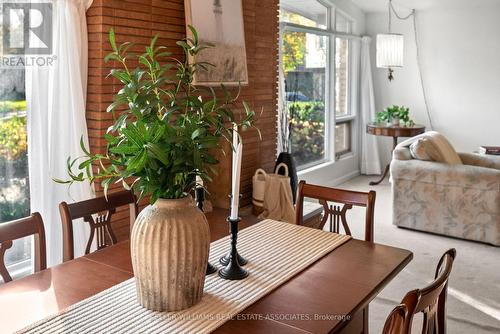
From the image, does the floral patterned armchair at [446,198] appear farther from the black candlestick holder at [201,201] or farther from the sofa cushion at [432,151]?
the black candlestick holder at [201,201]

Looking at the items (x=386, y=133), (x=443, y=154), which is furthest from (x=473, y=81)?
(x=443, y=154)

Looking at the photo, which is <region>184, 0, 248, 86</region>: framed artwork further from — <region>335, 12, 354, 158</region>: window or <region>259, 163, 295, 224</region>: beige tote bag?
<region>335, 12, 354, 158</region>: window

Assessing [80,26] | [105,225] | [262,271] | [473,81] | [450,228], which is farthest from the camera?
[473,81]

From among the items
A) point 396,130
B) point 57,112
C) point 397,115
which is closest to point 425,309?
point 57,112

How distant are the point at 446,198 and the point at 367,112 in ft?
9.83

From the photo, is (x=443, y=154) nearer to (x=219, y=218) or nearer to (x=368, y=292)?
(x=219, y=218)

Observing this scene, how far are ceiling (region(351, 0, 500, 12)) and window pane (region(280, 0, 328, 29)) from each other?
881mm

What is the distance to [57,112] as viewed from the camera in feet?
8.14

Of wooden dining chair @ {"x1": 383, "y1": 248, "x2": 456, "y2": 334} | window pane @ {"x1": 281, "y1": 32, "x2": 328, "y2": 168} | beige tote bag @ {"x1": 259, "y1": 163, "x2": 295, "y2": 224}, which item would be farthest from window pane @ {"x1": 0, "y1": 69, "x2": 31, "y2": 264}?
window pane @ {"x1": 281, "y1": 32, "x2": 328, "y2": 168}

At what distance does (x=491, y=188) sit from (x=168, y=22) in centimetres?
284

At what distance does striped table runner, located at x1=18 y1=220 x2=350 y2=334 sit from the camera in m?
1.22

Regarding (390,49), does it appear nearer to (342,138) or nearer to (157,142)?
(342,138)

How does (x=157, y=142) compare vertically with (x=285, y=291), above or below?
above

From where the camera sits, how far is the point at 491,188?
4.00 meters
